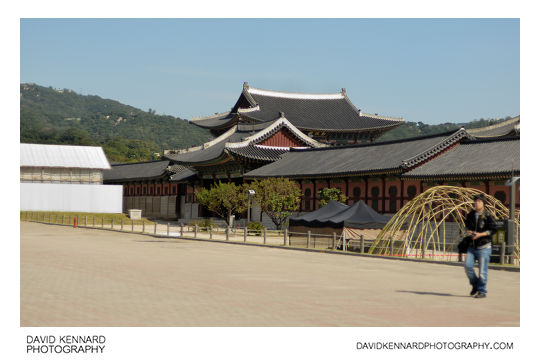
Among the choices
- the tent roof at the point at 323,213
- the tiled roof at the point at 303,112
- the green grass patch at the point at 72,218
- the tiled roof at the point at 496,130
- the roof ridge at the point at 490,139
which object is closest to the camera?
the tent roof at the point at 323,213

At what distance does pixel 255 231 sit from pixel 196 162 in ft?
59.3

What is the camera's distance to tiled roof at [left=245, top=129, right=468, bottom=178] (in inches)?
1783

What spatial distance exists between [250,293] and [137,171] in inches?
2743

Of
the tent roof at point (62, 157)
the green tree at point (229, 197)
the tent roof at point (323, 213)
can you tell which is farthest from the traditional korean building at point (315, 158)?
the tent roof at point (323, 213)

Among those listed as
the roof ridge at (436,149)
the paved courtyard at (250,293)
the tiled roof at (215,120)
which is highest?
the tiled roof at (215,120)

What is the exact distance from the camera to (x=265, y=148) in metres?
61.1

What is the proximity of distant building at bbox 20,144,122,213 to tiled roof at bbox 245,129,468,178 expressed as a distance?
22.6 metres

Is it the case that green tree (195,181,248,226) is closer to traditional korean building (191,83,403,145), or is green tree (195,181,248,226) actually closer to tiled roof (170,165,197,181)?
tiled roof (170,165,197,181)

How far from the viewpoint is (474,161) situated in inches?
1629

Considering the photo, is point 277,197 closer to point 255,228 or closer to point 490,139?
point 255,228

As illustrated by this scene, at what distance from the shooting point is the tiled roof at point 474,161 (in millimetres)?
38812

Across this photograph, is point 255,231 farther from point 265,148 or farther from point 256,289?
point 256,289

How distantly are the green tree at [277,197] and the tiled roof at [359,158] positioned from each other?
230cm

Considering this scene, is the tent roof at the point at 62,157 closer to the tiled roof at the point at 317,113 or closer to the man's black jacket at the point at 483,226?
the tiled roof at the point at 317,113
